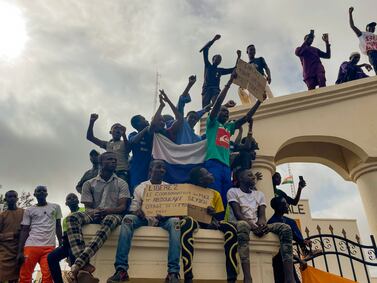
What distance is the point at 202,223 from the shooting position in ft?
16.3

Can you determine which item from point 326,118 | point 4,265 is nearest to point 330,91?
point 326,118

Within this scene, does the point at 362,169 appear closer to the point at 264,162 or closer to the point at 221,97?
the point at 264,162

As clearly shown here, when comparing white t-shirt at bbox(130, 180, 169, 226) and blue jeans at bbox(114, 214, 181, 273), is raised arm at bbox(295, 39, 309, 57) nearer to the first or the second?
white t-shirt at bbox(130, 180, 169, 226)

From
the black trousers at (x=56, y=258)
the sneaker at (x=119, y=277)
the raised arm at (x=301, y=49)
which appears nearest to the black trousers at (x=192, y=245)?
the sneaker at (x=119, y=277)

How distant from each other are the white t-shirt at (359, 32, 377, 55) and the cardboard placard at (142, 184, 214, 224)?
6.28 metres

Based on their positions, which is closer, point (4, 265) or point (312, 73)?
point (4, 265)

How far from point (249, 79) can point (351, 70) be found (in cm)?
389

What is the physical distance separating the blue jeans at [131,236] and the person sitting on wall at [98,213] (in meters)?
0.16

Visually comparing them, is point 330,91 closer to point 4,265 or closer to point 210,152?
point 210,152

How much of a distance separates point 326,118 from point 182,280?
4.66 metres

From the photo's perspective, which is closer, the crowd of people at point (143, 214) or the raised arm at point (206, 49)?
the crowd of people at point (143, 214)

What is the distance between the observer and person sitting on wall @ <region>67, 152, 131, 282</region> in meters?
4.01

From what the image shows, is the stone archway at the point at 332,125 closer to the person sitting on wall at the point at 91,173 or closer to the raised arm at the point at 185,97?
the raised arm at the point at 185,97

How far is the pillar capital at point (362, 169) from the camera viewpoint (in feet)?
24.2
